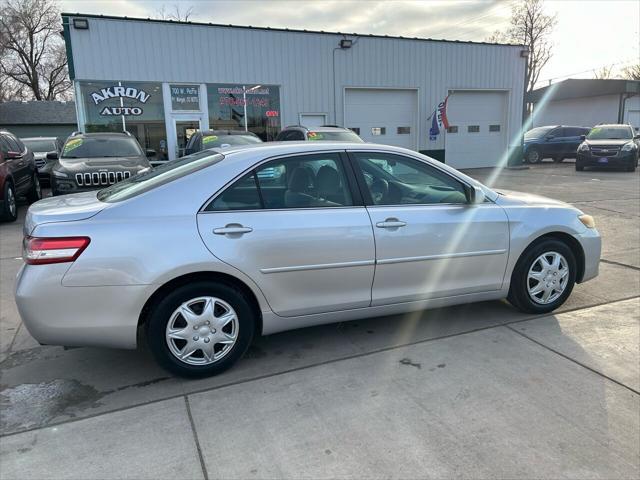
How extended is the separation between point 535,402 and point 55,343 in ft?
9.85

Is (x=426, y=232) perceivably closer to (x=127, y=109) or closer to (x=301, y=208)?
(x=301, y=208)

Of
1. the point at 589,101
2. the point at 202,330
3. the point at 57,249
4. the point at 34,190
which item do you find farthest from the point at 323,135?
the point at 589,101

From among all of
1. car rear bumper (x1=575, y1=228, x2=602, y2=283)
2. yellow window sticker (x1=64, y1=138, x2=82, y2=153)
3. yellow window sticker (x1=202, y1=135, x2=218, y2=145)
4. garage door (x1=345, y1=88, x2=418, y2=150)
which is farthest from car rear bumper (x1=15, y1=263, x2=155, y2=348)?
garage door (x1=345, y1=88, x2=418, y2=150)

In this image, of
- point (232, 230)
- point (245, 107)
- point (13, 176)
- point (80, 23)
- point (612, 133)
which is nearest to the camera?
point (232, 230)

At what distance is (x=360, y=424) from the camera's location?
A: 9.18 feet

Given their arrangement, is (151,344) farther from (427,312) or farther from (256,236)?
(427,312)

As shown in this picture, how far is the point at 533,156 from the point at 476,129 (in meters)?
5.01

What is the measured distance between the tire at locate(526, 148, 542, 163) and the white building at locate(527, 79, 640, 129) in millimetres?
8724

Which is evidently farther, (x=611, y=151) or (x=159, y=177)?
(x=611, y=151)

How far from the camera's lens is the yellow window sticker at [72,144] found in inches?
372

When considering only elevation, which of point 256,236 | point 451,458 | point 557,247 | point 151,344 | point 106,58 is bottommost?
point 451,458

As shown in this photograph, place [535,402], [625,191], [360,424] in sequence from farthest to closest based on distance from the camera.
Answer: [625,191] → [535,402] → [360,424]

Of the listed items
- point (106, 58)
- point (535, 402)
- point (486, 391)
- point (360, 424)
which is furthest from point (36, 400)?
point (106, 58)

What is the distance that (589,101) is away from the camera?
3431cm
